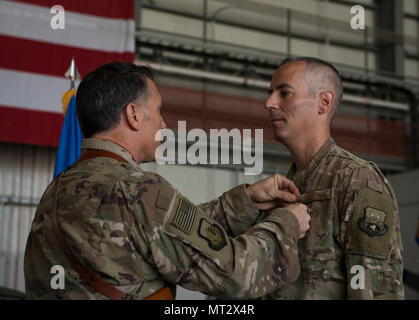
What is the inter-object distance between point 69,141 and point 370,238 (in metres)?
3.25

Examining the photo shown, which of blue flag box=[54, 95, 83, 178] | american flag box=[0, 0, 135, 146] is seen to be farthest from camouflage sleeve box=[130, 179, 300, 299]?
american flag box=[0, 0, 135, 146]

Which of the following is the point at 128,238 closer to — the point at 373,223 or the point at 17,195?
the point at 373,223

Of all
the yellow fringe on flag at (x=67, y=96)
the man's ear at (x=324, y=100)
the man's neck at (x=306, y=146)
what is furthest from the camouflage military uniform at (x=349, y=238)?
the yellow fringe on flag at (x=67, y=96)

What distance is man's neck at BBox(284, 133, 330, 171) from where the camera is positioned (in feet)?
7.13

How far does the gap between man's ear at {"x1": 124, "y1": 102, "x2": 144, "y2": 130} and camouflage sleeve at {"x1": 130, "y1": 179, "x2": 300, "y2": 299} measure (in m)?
0.29

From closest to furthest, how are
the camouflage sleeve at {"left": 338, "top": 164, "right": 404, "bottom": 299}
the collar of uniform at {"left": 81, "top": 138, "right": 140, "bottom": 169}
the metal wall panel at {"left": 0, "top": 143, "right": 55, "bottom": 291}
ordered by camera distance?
the collar of uniform at {"left": 81, "top": 138, "right": 140, "bottom": 169} < the camouflage sleeve at {"left": 338, "top": 164, "right": 404, "bottom": 299} < the metal wall panel at {"left": 0, "top": 143, "right": 55, "bottom": 291}

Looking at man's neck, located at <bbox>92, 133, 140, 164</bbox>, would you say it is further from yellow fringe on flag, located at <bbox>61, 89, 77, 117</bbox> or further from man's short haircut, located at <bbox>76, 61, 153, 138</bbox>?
yellow fringe on flag, located at <bbox>61, 89, 77, 117</bbox>

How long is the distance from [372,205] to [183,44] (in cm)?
Answer: 667

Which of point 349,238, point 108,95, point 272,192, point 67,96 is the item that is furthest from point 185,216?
point 67,96

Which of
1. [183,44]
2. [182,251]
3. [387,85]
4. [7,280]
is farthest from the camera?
[387,85]

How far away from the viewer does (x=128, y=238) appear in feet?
4.92

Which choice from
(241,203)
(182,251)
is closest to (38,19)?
(241,203)
